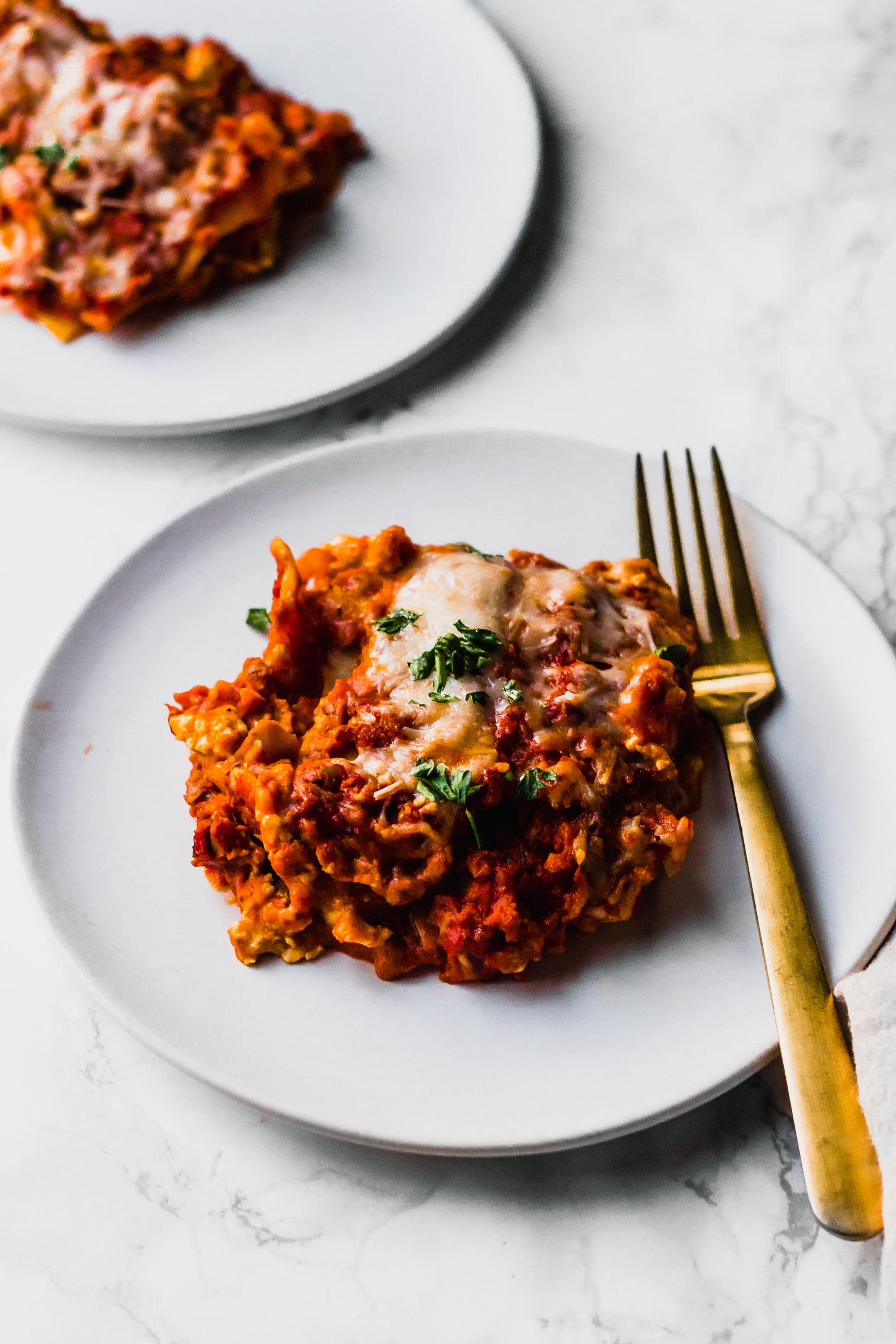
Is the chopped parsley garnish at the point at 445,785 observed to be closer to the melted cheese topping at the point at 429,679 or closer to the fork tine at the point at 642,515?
the melted cheese topping at the point at 429,679

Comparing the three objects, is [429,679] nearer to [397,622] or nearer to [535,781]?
[397,622]

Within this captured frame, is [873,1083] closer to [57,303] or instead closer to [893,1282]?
[893,1282]

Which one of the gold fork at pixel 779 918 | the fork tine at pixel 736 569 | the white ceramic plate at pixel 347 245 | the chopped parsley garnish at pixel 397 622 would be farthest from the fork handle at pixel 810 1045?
the white ceramic plate at pixel 347 245

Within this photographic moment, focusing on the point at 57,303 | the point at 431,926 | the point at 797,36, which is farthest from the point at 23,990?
the point at 797,36

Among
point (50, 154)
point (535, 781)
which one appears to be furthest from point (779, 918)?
point (50, 154)

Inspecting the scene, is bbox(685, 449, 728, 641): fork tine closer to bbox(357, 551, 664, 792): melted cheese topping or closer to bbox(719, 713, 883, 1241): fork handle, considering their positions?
bbox(357, 551, 664, 792): melted cheese topping
